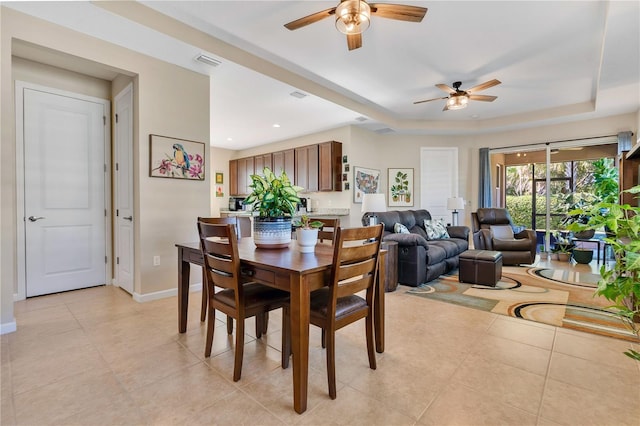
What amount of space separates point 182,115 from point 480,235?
488 centimetres

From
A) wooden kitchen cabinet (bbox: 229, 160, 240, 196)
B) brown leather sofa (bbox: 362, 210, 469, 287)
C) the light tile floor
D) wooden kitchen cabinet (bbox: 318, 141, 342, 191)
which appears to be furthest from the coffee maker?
the light tile floor

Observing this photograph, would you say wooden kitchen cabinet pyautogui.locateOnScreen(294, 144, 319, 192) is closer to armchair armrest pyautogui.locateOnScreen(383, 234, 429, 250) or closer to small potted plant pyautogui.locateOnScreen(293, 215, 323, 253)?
armchair armrest pyautogui.locateOnScreen(383, 234, 429, 250)

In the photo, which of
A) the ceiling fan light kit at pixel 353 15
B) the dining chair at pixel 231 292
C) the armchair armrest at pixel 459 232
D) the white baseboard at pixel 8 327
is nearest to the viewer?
the dining chair at pixel 231 292

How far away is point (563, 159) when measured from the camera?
6.78 m

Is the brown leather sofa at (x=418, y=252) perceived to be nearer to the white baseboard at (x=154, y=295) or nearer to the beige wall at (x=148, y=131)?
the beige wall at (x=148, y=131)

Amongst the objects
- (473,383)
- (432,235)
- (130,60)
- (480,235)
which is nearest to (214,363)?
(473,383)

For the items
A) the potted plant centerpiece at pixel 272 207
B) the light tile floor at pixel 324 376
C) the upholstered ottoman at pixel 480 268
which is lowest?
the light tile floor at pixel 324 376

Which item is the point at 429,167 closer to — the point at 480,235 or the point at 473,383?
the point at 480,235

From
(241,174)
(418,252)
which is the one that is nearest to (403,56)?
(418,252)

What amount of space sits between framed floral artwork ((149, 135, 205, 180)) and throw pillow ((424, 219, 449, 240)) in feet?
11.6

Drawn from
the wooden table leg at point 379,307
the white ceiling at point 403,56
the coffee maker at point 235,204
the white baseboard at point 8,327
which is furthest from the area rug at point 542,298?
the coffee maker at point 235,204

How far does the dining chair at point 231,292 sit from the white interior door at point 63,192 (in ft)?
8.59

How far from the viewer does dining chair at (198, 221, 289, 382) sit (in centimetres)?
177

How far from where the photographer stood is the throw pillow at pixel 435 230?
499 cm
